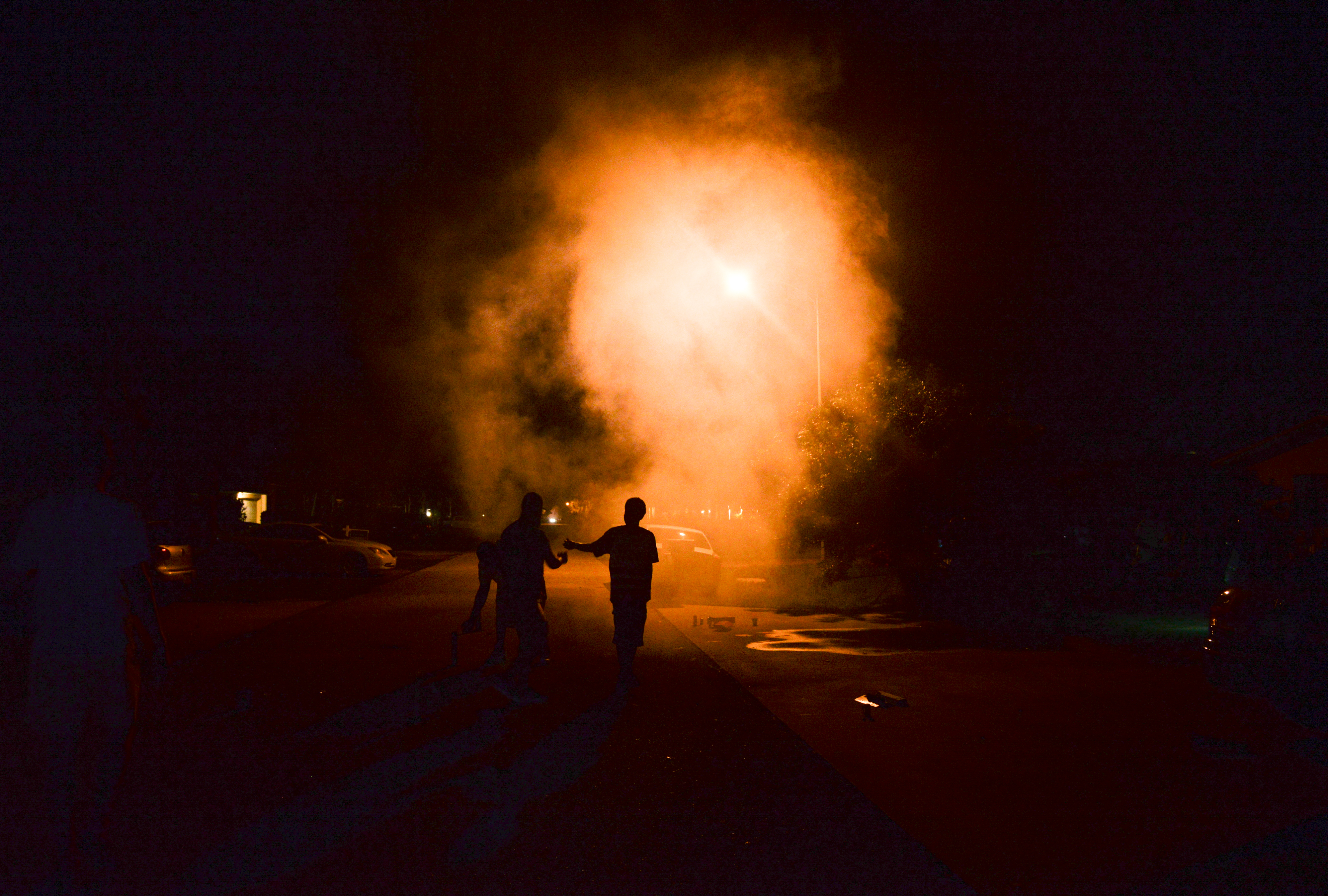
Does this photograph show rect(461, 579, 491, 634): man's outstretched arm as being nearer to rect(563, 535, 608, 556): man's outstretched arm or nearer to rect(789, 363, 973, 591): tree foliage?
rect(563, 535, 608, 556): man's outstretched arm

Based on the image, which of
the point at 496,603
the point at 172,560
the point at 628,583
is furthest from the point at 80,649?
the point at 172,560

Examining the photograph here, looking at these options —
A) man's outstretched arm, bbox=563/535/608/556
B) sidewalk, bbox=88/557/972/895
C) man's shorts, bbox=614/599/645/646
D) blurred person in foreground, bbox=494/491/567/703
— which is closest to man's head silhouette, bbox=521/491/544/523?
blurred person in foreground, bbox=494/491/567/703

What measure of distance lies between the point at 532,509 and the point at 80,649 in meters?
4.20

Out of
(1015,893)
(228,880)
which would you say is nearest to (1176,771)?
(1015,893)

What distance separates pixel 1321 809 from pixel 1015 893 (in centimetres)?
223

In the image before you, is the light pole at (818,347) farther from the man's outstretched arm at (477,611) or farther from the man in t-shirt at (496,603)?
the man in t-shirt at (496,603)

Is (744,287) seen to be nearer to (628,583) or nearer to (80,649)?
(628,583)

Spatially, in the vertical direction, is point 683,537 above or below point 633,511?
above

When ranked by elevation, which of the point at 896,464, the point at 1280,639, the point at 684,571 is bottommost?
the point at 1280,639

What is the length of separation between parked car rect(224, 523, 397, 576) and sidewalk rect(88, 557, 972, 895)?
13.6 meters

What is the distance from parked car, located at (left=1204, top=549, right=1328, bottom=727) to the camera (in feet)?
19.1

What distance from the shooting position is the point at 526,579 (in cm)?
775

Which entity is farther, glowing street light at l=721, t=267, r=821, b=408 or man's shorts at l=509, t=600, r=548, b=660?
glowing street light at l=721, t=267, r=821, b=408

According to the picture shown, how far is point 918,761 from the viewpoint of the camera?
5629 mm
